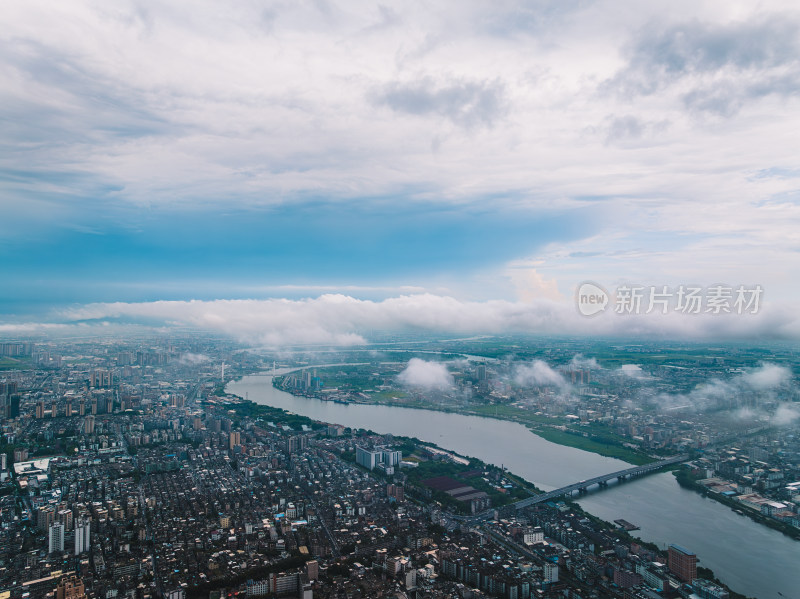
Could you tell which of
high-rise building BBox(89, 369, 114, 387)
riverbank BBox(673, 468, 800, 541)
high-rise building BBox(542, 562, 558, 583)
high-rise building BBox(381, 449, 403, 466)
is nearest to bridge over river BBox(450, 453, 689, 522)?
riverbank BBox(673, 468, 800, 541)

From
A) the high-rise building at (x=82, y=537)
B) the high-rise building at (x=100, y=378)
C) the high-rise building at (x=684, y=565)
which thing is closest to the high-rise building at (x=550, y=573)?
the high-rise building at (x=684, y=565)

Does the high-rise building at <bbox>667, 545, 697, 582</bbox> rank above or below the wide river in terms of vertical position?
above

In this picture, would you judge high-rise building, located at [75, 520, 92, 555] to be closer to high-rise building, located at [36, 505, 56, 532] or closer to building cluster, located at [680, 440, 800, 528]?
high-rise building, located at [36, 505, 56, 532]

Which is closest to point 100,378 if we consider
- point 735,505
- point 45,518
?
point 45,518

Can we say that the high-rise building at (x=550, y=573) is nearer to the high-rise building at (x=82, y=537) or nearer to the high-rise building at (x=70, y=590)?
the high-rise building at (x=70, y=590)

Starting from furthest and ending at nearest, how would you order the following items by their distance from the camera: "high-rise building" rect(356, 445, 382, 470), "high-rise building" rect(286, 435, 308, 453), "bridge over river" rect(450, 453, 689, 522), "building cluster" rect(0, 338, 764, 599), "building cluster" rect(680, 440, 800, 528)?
"high-rise building" rect(286, 435, 308, 453), "high-rise building" rect(356, 445, 382, 470), "building cluster" rect(680, 440, 800, 528), "bridge over river" rect(450, 453, 689, 522), "building cluster" rect(0, 338, 764, 599)
